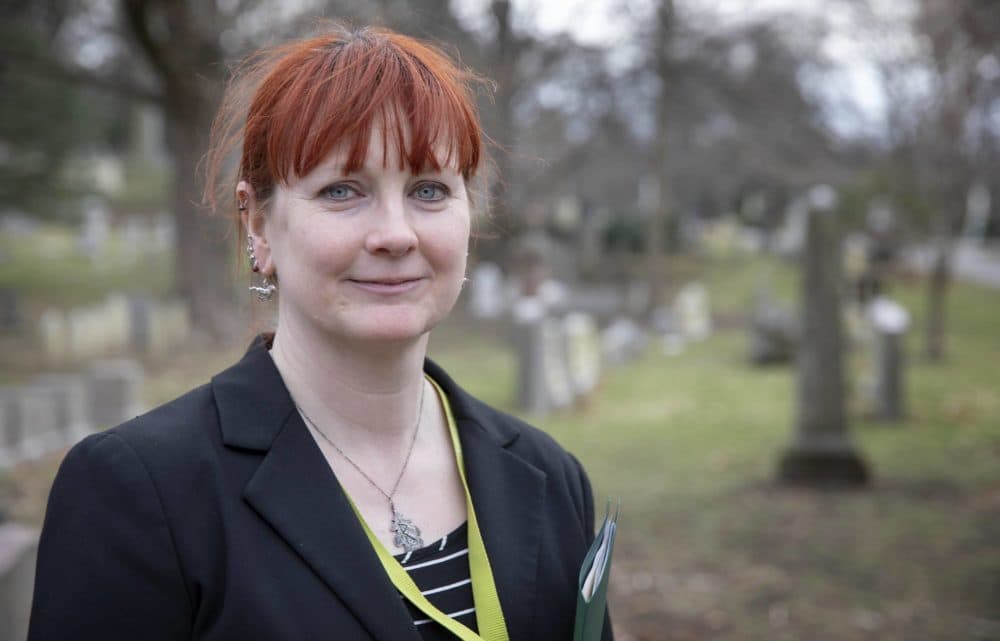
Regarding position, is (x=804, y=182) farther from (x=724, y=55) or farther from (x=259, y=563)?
(x=259, y=563)

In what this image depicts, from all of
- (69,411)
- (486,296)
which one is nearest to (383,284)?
(69,411)

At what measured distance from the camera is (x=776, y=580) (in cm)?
686

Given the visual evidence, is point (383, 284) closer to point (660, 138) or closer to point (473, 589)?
point (473, 589)

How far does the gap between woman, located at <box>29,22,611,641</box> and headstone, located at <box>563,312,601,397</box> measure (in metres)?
12.1

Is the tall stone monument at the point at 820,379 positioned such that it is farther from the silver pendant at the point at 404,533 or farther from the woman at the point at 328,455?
the silver pendant at the point at 404,533

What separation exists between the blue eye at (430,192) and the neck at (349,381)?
0.82 ft

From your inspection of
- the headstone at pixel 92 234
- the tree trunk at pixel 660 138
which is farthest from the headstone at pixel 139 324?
the headstone at pixel 92 234

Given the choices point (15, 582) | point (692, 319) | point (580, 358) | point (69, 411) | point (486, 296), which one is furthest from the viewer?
point (486, 296)

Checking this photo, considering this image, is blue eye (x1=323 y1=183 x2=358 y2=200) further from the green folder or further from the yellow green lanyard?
the green folder

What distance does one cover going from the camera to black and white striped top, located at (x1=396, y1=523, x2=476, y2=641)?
187cm

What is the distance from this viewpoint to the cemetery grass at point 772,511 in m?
6.25

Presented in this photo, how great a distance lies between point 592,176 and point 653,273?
31.6 ft

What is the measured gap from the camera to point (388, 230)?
1.84 meters

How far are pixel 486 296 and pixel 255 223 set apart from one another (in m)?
22.6
